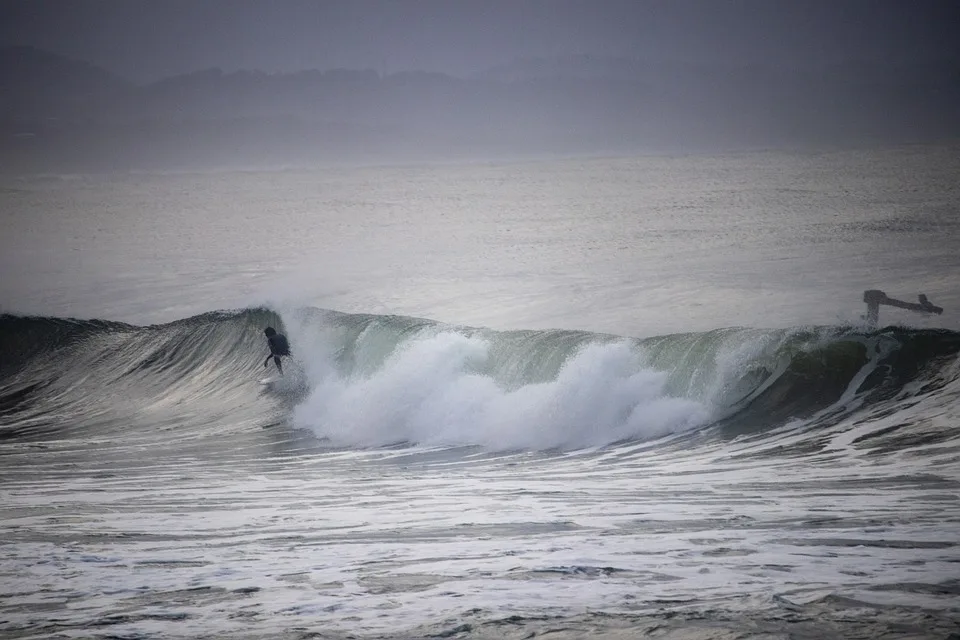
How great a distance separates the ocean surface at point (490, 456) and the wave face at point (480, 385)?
0.04 meters

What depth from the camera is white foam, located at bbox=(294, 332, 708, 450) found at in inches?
385

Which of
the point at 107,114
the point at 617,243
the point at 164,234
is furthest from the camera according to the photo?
the point at 107,114

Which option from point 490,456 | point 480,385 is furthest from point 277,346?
point 490,456

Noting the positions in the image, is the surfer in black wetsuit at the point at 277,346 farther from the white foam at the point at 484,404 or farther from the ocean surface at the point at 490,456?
the white foam at the point at 484,404

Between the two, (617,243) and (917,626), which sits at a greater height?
(617,243)

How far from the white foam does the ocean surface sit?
4 cm

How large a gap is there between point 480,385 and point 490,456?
2.05 metres

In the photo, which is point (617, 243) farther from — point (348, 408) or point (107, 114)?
point (107, 114)

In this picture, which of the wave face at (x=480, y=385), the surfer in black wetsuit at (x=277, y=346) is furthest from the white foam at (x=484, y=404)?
the surfer in black wetsuit at (x=277, y=346)

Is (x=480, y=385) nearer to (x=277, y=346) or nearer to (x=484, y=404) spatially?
(x=484, y=404)

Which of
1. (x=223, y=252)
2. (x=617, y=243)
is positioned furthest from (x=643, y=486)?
(x=223, y=252)

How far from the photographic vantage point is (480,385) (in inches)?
452

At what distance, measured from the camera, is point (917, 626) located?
12.6 feet

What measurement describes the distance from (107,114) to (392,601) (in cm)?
7744
